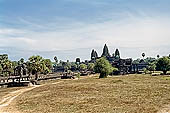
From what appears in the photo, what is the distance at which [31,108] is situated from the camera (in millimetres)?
33656

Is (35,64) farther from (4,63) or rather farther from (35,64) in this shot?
(4,63)

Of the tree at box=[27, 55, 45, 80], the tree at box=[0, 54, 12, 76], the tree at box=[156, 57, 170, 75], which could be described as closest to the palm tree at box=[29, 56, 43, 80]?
the tree at box=[27, 55, 45, 80]

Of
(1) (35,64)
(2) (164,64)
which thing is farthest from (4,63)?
(2) (164,64)

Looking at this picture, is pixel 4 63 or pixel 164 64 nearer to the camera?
pixel 4 63

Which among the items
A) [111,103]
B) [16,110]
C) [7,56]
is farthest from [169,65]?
[16,110]

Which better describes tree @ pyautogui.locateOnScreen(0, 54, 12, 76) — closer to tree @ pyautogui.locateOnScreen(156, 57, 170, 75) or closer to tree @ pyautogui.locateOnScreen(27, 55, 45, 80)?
tree @ pyautogui.locateOnScreen(27, 55, 45, 80)

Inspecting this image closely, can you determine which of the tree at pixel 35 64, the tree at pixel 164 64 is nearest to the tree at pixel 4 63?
the tree at pixel 35 64

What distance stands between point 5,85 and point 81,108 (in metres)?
51.0

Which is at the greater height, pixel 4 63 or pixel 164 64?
pixel 4 63

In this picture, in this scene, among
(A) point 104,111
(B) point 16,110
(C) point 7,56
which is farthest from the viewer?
(C) point 7,56

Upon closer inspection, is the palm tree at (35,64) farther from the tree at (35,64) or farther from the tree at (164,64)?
the tree at (164,64)

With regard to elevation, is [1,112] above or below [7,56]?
below

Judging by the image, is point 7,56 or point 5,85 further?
point 7,56

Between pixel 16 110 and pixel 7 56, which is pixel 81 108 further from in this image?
pixel 7 56
